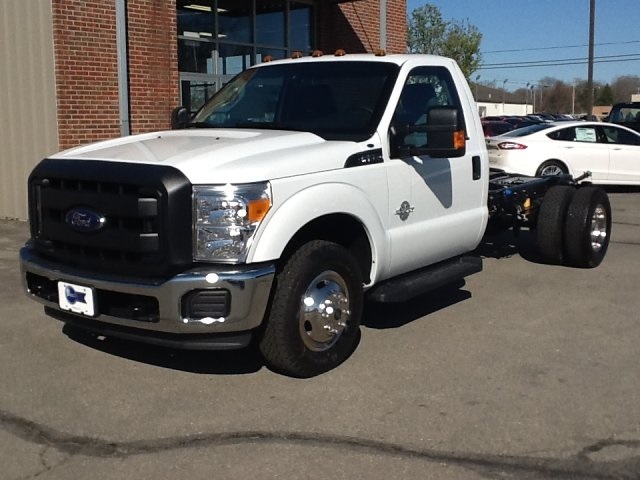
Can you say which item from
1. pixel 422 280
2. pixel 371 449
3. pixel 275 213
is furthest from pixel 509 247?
pixel 371 449

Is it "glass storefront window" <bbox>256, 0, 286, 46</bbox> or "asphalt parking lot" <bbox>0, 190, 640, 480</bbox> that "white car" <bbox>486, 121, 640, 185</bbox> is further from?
"asphalt parking lot" <bbox>0, 190, 640, 480</bbox>

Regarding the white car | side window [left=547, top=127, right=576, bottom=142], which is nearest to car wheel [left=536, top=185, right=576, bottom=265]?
the white car

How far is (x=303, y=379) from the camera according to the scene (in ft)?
15.9

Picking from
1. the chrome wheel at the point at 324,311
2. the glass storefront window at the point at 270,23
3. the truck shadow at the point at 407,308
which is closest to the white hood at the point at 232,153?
the chrome wheel at the point at 324,311

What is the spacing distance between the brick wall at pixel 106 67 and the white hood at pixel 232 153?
6.42 metres

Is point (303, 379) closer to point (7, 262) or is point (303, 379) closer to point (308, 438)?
point (308, 438)

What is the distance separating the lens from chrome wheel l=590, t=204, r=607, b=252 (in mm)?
8305

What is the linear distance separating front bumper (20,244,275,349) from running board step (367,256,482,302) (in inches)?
47.6

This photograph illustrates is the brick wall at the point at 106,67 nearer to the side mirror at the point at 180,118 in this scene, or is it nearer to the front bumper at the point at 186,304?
the side mirror at the point at 180,118

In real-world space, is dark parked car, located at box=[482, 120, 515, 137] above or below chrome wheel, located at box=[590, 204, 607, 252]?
above

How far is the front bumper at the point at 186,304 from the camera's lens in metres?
4.22

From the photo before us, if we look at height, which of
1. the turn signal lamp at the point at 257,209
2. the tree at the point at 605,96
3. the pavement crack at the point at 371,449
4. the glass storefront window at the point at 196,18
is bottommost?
the pavement crack at the point at 371,449

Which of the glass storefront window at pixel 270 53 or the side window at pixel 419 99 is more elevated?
the glass storefront window at pixel 270 53

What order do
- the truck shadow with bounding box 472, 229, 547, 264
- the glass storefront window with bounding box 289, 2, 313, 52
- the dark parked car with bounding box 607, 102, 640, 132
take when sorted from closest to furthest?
the truck shadow with bounding box 472, 229, 547, 264 → the glass storefront window with bounding box 289, 2, 313, 52 → the dark parked car with bounding box 607, 102, 640, 132
